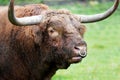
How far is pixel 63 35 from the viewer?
1067 cm

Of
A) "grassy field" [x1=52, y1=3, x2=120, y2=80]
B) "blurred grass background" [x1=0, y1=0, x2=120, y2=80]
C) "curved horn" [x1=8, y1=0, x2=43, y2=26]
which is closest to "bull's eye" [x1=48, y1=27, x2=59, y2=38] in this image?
"curved horn" [x1=8, y1=0, x2=43, y2=26]

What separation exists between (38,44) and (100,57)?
9509 millimetres

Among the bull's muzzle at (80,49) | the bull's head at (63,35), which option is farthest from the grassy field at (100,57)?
the bull's muzzle at (80,49)

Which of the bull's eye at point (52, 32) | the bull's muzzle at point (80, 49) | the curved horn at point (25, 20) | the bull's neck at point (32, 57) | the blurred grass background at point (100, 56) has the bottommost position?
the blurred grass background at point (100, 56)

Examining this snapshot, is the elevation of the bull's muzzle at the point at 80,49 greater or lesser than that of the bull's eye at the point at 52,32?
lesser

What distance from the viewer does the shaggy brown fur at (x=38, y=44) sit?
1070 cm

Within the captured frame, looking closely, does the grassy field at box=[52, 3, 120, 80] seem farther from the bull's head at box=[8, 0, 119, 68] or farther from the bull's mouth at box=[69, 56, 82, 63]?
the bull's mouth at box=[69, 56, 82, 63]

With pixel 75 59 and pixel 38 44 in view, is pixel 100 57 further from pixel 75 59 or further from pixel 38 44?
pixel 75 59

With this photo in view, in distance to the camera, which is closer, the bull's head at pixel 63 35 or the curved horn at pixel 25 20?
the bull's head at pixel 63 35

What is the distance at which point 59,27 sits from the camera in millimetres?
10727

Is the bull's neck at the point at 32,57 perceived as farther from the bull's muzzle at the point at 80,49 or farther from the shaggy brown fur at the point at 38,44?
the bull's muzzle at the point at 80,49

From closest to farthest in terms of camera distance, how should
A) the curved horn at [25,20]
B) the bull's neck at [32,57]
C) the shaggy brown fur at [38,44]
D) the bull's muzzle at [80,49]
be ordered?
the bull's muzzle at [80,49] < the curved horn at [25,20] < the shaggy brown fur at [38,44] < the bull's neck at [32,57]

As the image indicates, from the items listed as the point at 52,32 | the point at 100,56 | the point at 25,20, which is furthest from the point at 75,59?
the point at 100,56

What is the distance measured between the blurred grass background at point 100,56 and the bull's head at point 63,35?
3.79 m
